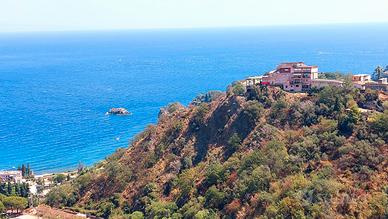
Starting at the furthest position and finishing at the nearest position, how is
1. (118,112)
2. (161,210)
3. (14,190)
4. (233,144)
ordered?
(118,112) → (14,190) → (233,144) → (161,210)

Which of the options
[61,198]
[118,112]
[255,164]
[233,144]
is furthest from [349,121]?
[118,112]

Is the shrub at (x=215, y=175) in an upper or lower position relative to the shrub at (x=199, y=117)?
lower

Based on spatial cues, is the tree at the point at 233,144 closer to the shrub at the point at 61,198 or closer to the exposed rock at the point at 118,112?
the shrub at the point at 61,198

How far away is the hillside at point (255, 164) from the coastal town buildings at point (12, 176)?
16.7m

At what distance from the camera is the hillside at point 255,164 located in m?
38.4

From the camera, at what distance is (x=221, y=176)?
47969 mm

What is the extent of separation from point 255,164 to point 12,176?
43980 millimetres

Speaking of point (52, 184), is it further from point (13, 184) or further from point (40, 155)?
point (40, 155)

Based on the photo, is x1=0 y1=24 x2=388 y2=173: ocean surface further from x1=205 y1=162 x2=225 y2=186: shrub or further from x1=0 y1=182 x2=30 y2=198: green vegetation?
x1=205 y1=162 x2=225 y2=186: shrub

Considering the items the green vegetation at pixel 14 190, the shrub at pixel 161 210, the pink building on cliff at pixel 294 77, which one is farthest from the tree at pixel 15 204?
the pink building on cliff at pixel 294 77

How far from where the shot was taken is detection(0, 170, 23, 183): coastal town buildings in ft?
232

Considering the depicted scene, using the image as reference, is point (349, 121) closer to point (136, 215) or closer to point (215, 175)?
point (215, 175)

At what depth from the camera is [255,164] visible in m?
46.0

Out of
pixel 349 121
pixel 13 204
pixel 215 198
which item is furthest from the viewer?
pixel 13 204
